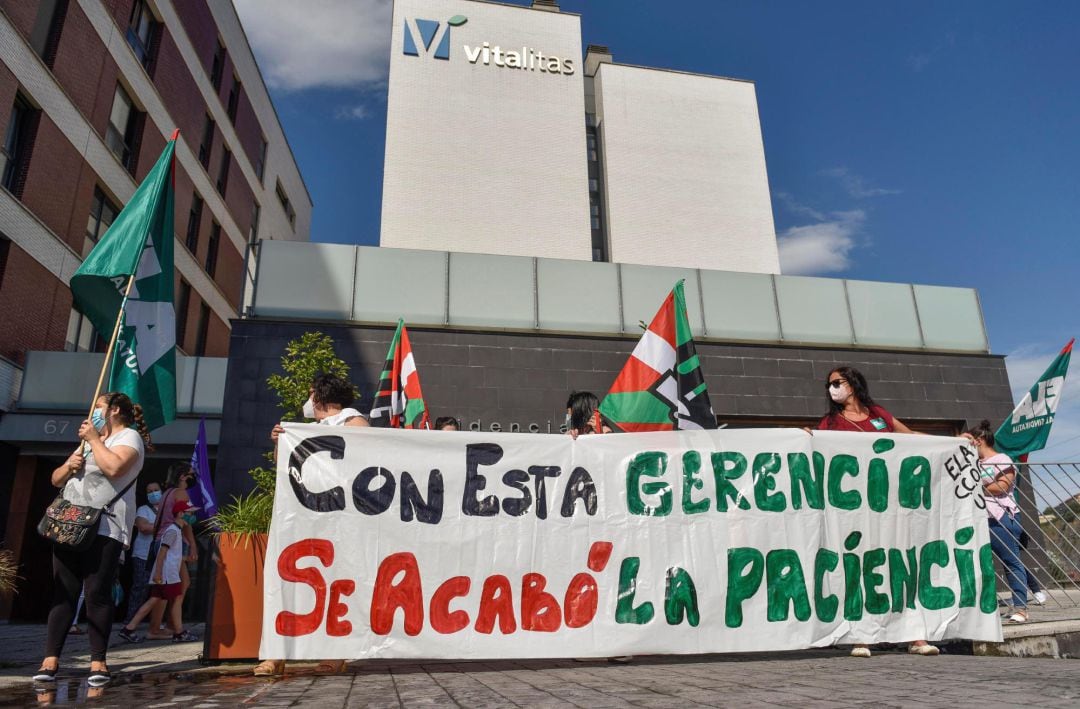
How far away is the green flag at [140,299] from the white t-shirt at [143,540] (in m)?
3.70

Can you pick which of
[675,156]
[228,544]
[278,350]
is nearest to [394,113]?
[675,156]

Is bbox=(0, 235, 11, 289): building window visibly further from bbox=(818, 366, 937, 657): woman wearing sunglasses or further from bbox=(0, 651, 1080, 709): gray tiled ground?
bbox=(818, 366, 937, 657): woman wearing sunglasses

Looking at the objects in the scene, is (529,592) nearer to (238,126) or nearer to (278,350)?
(278,350)

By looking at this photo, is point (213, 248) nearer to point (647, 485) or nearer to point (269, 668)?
point (269, 668)

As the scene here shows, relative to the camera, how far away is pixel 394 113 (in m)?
21.2

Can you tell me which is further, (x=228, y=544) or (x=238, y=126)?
(x=238, y=126)

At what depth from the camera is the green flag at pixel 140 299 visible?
17.2 ft

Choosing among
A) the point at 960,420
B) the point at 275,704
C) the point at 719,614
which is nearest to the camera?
the point at 275,704

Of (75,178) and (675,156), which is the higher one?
(675,156)

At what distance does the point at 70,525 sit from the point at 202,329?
19732 millimetres

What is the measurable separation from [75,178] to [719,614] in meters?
16.9

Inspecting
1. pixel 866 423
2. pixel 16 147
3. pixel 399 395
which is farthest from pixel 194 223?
pixel 866 423

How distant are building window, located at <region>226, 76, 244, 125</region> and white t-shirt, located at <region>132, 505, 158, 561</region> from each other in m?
20.4

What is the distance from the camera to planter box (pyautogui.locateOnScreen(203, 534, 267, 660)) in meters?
4.82
